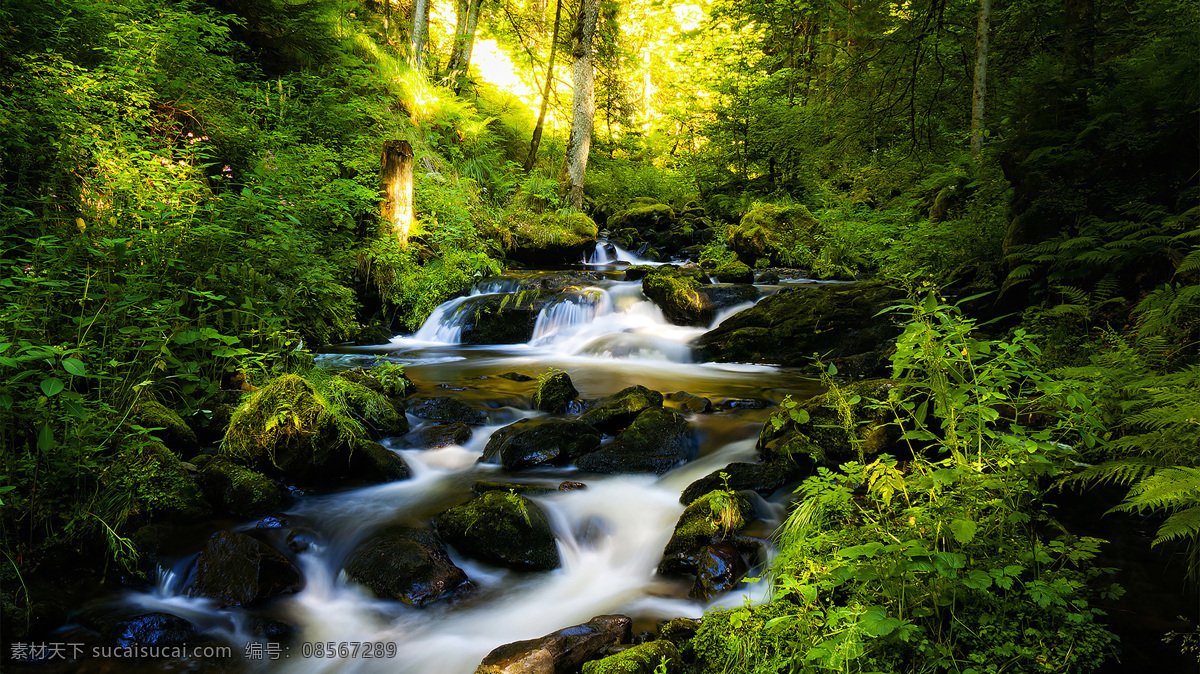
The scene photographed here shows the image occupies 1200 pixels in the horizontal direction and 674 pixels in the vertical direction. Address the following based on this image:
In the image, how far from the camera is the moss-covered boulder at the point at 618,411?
5543mm

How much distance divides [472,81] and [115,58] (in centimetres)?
1372

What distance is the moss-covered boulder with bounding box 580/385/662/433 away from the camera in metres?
5.54

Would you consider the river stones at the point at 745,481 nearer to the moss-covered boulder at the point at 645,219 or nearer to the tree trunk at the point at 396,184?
the tree trunk at the point at 396,184

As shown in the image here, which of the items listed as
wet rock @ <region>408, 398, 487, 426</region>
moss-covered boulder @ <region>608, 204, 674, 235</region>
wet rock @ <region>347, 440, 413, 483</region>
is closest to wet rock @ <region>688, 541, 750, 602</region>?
wet rock @ <region>347, 440, 413, 483</region>

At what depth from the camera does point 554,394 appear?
20.6 feet

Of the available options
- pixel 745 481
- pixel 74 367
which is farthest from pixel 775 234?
pixel 74 367

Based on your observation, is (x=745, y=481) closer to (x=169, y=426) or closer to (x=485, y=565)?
(x=485, y=565)

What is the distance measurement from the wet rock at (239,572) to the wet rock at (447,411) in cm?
241

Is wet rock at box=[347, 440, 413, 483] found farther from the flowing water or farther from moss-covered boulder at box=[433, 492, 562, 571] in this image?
moss-covered boulder at box=[433, 492, 562, 571]

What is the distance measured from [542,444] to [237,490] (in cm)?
231

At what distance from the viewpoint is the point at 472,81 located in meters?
19.8

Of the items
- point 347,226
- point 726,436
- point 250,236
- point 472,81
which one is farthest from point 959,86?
point 472,81

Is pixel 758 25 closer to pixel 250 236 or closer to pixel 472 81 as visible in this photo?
pixel 472 81

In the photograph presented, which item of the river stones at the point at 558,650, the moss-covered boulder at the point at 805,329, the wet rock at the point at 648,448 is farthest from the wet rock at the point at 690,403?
the river stones at the point at 558,650
